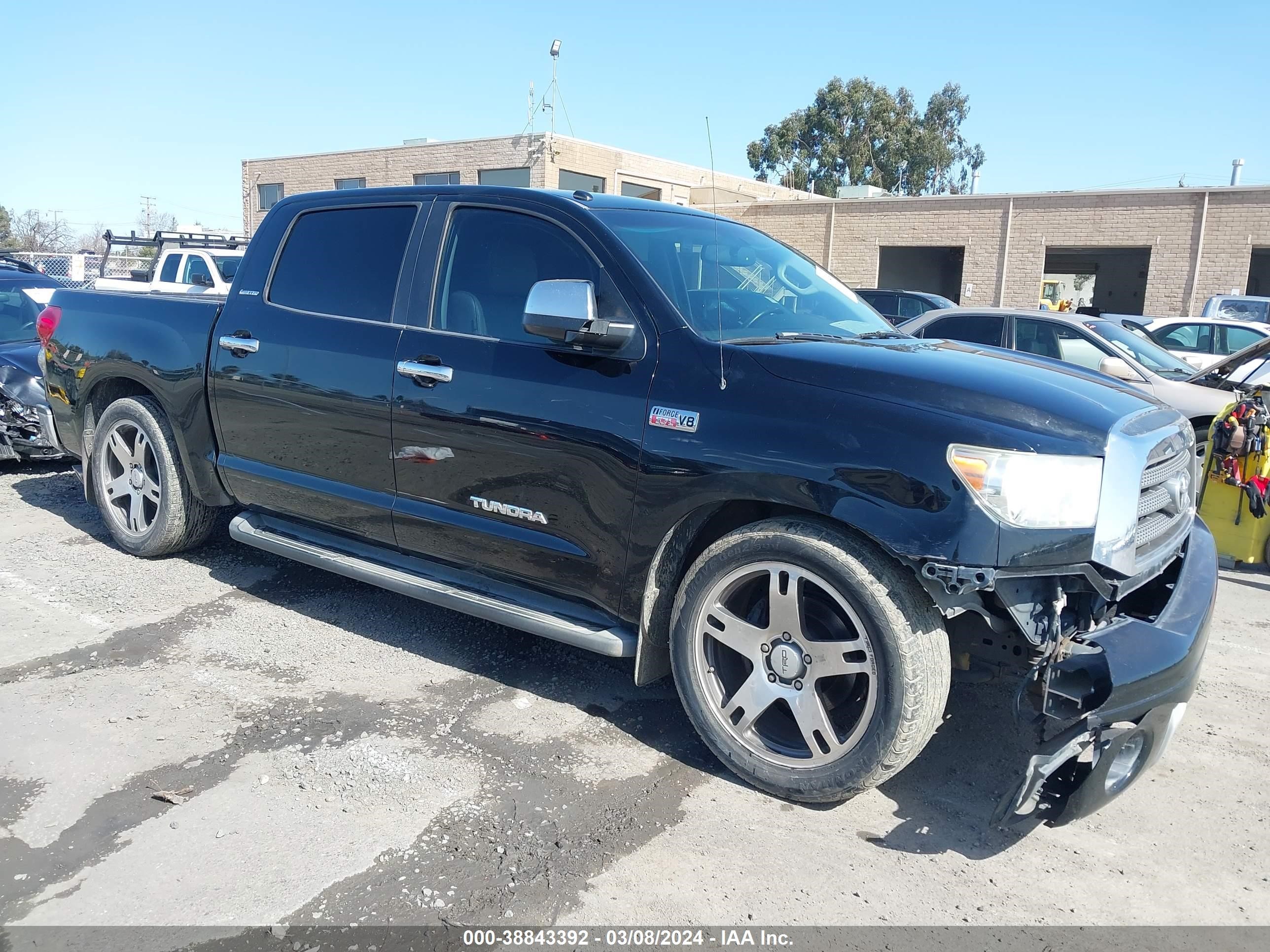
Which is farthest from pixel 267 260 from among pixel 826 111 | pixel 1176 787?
pixel 826 111

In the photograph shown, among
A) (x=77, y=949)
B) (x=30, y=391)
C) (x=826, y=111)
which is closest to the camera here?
(x=77, y=949)

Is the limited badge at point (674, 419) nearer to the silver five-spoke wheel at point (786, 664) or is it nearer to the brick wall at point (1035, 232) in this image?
the silver five-spoke wheel at point (786, 664)

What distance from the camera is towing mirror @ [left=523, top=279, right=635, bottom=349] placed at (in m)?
3.45

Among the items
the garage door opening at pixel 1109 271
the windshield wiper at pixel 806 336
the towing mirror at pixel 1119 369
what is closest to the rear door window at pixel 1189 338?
the towing mirror at pixel 1119 369

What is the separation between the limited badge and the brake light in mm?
4296

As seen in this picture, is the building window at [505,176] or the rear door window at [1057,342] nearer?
the rear door window at [1057,342]

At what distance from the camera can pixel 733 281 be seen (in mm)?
3928

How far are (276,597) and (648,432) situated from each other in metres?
2.75

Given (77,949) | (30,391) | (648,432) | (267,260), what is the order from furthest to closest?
(30,391) < (267,260) < (648,432) < (77,949)

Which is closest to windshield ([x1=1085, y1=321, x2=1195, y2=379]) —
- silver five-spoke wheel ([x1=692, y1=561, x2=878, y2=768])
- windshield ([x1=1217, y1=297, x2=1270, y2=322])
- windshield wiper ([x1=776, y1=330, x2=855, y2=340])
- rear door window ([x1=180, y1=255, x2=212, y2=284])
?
windshield wiper ([x1=776, y1=330, x2=855, y2=340])

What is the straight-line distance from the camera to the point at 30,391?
7.68 metres

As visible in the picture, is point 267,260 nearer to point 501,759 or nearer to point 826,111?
point 501,759

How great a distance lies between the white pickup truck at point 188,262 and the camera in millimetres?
16672

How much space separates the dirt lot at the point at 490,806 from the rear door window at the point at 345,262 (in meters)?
1.58
